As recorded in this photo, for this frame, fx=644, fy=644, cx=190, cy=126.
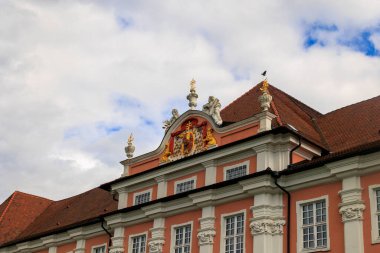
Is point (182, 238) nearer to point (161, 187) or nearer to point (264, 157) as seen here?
point (161, 187)

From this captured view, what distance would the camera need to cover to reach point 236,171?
28.6 metres

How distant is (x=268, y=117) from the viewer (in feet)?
91.7

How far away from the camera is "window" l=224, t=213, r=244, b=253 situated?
26.8m

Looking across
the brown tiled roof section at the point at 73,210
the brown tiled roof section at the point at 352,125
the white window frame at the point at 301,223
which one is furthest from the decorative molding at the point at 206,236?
the brown tiled roof section at the point at 73,210

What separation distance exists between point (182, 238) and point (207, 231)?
6.43 ft

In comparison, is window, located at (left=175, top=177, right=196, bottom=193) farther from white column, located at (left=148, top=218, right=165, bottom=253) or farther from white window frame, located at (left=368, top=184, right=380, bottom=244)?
white window frame, located at (left=368, top=184, right=380, bottom=244)

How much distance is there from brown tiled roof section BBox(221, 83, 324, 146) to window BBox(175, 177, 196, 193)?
3545mm

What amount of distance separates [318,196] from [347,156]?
2.11 m

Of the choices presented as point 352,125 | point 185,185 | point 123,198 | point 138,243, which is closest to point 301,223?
point 352,125

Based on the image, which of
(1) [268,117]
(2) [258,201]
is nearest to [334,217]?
(2) [258,201]

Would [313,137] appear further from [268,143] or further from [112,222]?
[112,222]

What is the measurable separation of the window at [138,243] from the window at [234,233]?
5512 mm

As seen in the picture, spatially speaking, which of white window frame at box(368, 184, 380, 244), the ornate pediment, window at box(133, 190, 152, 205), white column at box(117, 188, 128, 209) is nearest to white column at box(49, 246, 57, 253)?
white column at box(117, 188, 128, 209)

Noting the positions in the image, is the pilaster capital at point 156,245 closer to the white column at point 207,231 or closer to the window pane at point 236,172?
the white column at point 207,231
